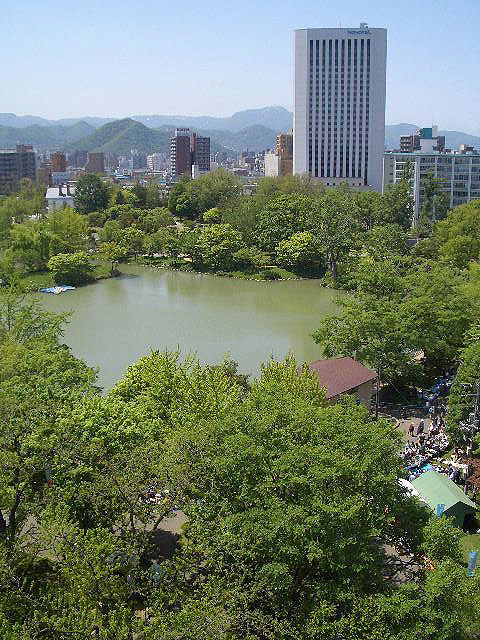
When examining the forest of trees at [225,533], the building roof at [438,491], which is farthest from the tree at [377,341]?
the forest of trees at [225,533]

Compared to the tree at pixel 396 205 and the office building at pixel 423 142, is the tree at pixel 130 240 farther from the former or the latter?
the office building at pixel 423 142

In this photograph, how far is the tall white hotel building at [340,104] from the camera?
43188 millimetres

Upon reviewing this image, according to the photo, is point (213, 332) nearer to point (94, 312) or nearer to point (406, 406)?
point (94, 312)

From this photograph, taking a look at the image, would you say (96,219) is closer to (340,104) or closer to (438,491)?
(340,104)

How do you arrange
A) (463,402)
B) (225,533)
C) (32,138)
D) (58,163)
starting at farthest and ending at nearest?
(32,138), (58,163), (463,402), (225,533)

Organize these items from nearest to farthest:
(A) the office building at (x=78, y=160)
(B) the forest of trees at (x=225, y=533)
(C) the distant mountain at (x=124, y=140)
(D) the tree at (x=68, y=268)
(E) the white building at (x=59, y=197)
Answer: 1. (B) the forest of trees at (x=225, y=533)
2. (D) the tree at (x=68, y=268)
3. (E) the white building at (x=59, y=197)
4. (A) the office building at (x=78, y=160)
5. (C) the distant mountain at (x=124, y=140)

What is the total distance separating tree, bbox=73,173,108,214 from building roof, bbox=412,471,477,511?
3249 cm

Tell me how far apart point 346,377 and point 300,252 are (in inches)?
558

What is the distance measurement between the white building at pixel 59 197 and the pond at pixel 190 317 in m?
17.2

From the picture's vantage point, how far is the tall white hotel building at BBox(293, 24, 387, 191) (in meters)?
43.2

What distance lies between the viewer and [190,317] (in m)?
19.1

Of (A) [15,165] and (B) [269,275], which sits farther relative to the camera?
(A) [15,165]

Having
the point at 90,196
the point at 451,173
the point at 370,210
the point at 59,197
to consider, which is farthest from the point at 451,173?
the point at 59,197

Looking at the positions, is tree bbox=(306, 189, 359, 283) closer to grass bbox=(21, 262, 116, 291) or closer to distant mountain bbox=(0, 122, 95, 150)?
grass bbox=(21, 262, 116, 291)
